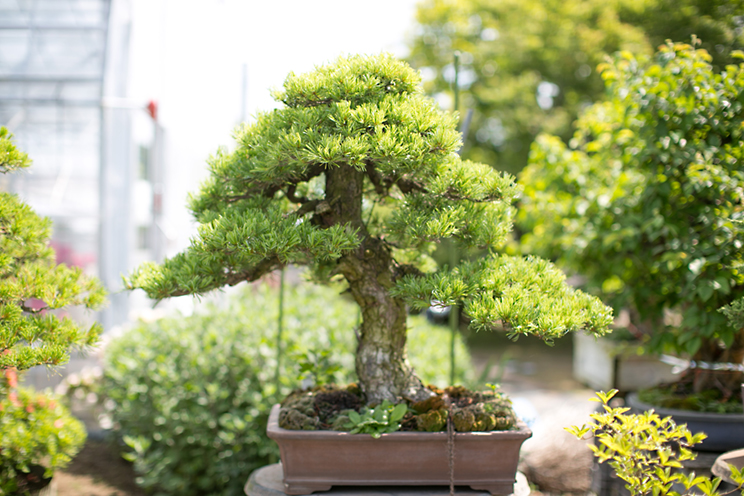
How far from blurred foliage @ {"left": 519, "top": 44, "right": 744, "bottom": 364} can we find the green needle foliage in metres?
1.80

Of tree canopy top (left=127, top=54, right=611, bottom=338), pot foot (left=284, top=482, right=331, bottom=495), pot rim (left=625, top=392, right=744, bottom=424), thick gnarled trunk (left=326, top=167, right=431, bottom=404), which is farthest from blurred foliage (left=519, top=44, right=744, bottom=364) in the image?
pot foot (left=284, top=482, right=331, bottom=495)

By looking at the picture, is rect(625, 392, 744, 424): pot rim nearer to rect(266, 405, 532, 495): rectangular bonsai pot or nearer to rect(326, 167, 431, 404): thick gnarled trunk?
rect(266, 405, 532, 495): rectangular bonsai pot

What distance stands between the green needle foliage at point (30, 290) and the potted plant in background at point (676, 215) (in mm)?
1713

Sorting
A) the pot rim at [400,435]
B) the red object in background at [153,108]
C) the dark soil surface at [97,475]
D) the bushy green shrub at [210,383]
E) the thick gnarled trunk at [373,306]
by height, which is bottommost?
the dark soil surface at [97,475]

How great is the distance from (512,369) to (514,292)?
16.6ft

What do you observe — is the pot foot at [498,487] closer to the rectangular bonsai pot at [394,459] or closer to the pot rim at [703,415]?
the rectangular bonsai pot at [394,459]

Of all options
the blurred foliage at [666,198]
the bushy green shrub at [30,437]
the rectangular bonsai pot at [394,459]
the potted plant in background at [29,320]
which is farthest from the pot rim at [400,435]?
the bushy green shrub at [30,437]

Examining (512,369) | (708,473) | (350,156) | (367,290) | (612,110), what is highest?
(612,110)

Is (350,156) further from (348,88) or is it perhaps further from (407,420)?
(407,420)

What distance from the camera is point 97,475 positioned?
2.50 meters

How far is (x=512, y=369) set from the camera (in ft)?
19.3

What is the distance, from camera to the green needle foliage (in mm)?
1190

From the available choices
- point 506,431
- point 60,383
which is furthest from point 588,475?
point 60,383

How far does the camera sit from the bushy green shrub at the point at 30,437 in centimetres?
163
